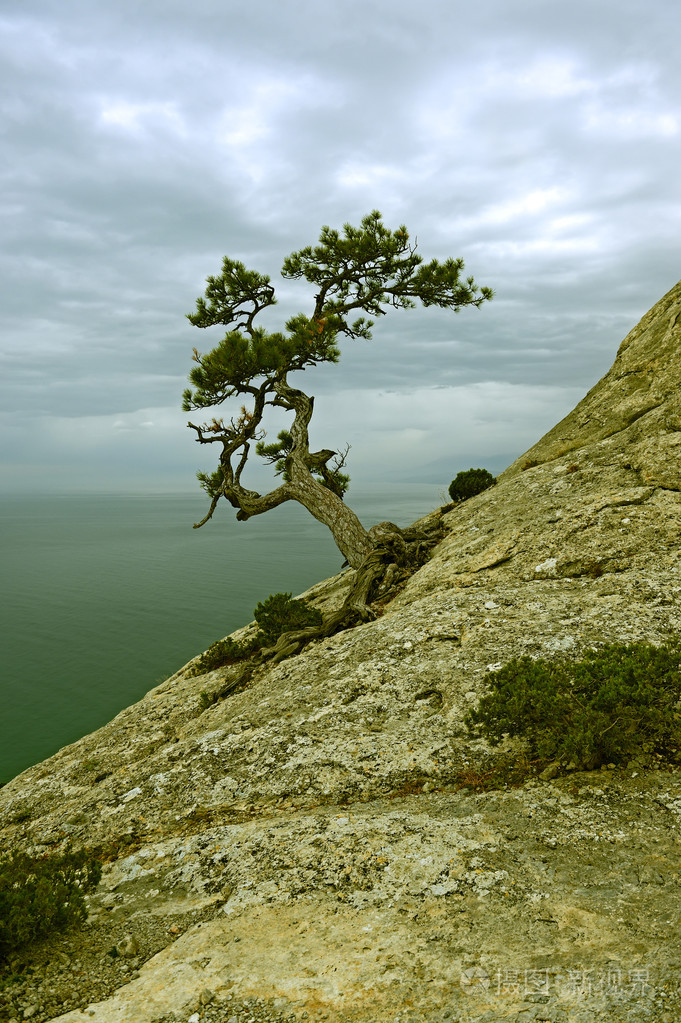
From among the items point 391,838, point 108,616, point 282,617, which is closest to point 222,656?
point 282,617

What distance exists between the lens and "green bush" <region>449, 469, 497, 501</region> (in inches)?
841

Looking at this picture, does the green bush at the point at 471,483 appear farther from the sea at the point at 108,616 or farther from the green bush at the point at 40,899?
the green bush at the point at 40,899

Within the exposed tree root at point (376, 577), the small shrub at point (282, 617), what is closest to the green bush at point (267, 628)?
the small shrub at point (282, 617)

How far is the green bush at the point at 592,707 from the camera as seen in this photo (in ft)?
A: 22.8

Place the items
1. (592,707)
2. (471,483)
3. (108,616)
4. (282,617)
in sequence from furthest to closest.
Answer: (108,616) → (471,483) → (282,617) → (592,707)

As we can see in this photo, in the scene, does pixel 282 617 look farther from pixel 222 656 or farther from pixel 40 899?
pixel 40 899

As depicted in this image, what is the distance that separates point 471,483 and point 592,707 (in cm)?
1480

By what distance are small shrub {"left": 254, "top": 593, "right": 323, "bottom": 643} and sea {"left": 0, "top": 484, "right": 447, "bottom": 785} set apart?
7.64 m

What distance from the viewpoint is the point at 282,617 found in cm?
1567

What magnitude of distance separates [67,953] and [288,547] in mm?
90659

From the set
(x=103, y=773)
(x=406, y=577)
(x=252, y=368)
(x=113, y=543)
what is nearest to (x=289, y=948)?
(x=103, y=773)

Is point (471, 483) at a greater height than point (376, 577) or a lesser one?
greater

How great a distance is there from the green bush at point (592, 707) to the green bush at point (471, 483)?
43.9 ft

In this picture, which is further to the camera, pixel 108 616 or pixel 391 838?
pixel 108 616
